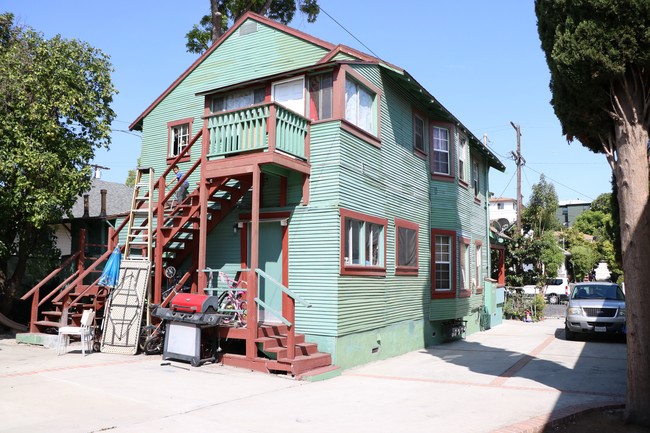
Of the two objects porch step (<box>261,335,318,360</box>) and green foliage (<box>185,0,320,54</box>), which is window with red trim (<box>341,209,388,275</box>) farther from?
green foliage (<box>185,0,320,54</box>)

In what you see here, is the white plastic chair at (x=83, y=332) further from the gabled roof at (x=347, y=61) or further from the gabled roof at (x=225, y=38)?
the gabled roof at (x=225, y=38)

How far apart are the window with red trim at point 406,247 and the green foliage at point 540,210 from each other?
64.5 ft

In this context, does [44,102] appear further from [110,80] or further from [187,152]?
[187,152]

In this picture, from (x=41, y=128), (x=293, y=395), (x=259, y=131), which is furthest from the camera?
(x=41, y=128)

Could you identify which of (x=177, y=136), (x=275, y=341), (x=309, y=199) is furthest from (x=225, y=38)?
(x=275, y=341)

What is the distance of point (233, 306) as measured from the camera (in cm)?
1164

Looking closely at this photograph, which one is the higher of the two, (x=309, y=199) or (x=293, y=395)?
(x=309, y=199)

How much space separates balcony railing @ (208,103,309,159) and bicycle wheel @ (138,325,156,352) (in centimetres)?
402

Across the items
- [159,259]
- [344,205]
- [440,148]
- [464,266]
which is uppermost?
[440,148]

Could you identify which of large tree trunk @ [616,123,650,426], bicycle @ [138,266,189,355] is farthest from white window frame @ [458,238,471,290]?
large tree trunk @ [616,123,650,426]

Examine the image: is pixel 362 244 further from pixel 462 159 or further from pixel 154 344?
pixel 462 159

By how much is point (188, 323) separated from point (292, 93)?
5.79 metres

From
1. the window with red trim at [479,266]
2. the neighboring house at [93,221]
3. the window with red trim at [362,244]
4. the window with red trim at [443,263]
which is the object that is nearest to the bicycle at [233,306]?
the window with red trim at [362,244]

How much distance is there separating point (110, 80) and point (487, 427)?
1480 cm
